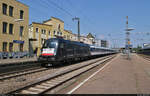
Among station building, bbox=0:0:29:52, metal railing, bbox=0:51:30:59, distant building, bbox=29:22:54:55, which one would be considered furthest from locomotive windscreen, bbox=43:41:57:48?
distant building, bbox=29:22:54:55

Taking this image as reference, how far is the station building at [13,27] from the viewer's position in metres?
27.7

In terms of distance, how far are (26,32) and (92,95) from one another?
30.4 m

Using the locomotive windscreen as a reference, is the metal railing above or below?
below

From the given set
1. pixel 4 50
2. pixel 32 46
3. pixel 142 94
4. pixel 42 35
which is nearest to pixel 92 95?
pixel 142 94

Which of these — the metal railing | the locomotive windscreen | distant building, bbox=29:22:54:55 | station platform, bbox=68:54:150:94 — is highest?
distant building, bbox=29:22:54:55

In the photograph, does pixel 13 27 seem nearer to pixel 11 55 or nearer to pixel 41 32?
pixel 11 55

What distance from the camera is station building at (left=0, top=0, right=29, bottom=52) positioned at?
1092 inches

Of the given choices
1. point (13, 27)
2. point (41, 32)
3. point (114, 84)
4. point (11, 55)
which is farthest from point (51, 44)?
point (41, 32)

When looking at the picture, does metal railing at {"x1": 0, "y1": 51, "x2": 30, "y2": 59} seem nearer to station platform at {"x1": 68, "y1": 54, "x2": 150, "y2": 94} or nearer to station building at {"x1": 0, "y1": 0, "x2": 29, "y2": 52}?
station building at {"x1": 0, "y1": 0, "x2": 29, "y2": 52}

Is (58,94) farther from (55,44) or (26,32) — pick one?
(26,32)

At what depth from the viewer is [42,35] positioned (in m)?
42.6

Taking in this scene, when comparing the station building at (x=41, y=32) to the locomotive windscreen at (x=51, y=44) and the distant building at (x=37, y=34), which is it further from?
the locomotive windscreen at (x=51, y=44)

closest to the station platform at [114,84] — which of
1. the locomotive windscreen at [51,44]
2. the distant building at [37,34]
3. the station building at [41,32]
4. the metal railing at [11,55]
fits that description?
the locomotive windscreen at [51,44]

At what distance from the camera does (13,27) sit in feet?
99.8
